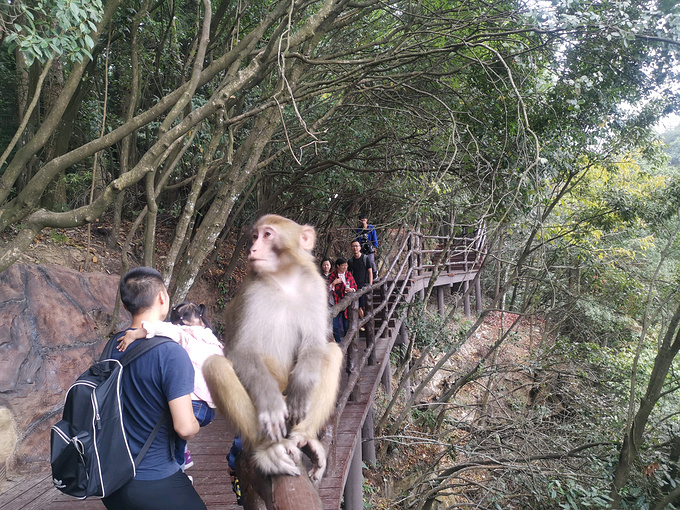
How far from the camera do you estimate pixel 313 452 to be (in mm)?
1886

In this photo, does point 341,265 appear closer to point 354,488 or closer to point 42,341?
point 354,488

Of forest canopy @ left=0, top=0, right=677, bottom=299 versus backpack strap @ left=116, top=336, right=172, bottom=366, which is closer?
backpack strap @ left=116, top=336, right=172, bottom=366

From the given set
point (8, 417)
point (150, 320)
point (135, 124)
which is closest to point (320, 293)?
point (150, 320)

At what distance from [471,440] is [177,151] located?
534 cm

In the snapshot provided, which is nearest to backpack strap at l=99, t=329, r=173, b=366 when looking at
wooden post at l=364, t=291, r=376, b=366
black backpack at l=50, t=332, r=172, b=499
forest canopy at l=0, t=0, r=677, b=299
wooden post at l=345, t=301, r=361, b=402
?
black backpack at l=50, t=332, r=172, b=499

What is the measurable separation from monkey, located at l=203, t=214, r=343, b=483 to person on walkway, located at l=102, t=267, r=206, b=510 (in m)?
0.28

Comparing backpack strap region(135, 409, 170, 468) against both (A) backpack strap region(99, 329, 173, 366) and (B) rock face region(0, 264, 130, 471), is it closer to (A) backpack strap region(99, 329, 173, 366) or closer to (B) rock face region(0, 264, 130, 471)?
(A) backpack strap region(99, 329, 173, 366)

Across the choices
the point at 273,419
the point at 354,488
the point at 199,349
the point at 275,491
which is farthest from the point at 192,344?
the point at 354,488

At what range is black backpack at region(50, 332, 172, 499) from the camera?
155cm

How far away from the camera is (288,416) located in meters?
2.00

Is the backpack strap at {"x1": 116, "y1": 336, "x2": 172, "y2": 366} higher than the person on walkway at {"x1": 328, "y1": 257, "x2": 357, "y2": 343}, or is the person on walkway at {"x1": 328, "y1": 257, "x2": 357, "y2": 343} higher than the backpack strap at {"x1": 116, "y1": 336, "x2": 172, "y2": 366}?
the backpack strap at {"x1": 116, "y1": 336, "x2": 172, "y2": 366}

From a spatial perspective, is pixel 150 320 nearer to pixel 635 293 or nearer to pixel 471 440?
pixel 471 440

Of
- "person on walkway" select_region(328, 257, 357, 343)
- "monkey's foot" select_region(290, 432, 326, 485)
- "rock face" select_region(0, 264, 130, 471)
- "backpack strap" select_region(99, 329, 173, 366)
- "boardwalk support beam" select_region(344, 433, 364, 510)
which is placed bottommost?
"boardwalk support beam" select_region(344, 433, 364, 510)

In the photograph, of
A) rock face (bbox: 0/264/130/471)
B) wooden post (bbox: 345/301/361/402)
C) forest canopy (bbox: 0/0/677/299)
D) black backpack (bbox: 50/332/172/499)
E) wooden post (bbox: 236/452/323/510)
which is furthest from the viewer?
wooden post (bbox: 345/301/361/402)
